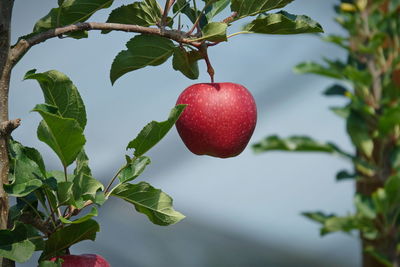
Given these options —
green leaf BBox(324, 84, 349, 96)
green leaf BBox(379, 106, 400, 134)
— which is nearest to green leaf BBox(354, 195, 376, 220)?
green leaf BBox(379, 106, 400, 134)

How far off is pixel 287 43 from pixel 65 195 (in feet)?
7.80

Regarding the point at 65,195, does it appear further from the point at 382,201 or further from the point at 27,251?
the point at 382,201

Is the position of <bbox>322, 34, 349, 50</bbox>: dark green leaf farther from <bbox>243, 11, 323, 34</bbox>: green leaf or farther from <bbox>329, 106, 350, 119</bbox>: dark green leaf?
<bbox>243, 11, 323, 34</bbox>: green leaf

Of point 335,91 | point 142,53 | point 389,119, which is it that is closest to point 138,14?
point 142,53

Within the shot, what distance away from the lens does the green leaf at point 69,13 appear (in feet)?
1.85

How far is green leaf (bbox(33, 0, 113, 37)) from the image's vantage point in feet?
1.85

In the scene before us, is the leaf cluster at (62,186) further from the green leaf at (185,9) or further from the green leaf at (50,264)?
the green leaf at (185,9)

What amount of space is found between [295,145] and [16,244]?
1.98 m

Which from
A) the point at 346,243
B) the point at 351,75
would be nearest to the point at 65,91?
the point at 351,75

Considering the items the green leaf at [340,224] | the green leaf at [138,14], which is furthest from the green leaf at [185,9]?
the green leaf at [340,224]

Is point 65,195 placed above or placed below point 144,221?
above

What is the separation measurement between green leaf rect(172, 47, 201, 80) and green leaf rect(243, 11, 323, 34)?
0.06 meters

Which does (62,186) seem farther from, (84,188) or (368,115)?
(368,115)

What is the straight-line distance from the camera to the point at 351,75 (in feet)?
7.70
